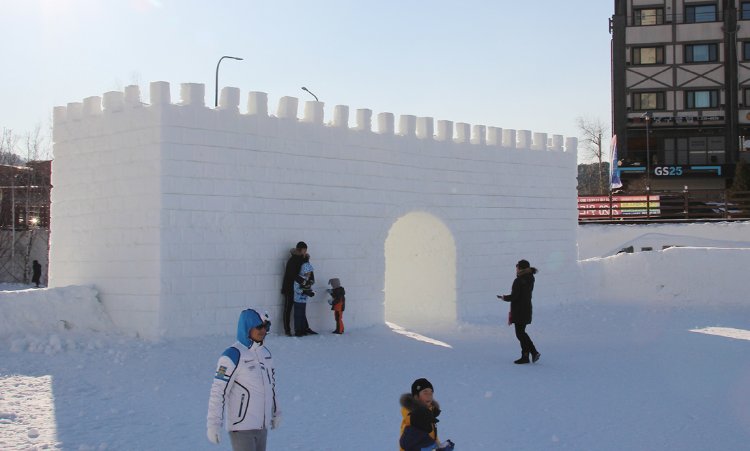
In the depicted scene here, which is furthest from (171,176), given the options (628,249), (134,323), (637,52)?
(637,52)

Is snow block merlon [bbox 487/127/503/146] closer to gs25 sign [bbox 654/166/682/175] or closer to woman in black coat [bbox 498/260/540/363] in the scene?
woman in black coat [bbox 498/260/540/363]

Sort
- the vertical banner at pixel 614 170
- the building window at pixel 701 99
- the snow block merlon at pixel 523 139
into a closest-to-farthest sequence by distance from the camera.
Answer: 1. the snow block merlon at pixel 523 139
2. the vertical banner at pixel 614 170
3. the building window at pixel 701 99

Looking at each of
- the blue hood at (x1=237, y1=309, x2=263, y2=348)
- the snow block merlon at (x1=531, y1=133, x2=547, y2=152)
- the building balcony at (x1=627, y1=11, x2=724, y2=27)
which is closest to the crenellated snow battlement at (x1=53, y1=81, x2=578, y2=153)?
the snow block merlon at (x1=531, y1=133, x2=547, y2=152)

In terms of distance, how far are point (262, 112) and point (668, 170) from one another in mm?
32393

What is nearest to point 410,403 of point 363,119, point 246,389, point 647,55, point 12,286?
point 246,389

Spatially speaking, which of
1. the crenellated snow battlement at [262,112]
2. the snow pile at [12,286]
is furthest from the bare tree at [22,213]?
the crenellated snow battlement at [262,112]

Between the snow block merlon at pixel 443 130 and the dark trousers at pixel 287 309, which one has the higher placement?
the snow block merlon at pixel 443 130

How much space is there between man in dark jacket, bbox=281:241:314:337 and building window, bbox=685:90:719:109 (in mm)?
33453

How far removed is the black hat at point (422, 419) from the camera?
3.39 metres

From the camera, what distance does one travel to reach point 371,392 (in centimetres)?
668

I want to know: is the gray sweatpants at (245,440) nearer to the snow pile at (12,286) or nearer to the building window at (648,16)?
the snow pile at (12,286)

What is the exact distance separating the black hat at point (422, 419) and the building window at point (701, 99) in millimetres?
37746

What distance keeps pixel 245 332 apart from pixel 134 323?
5.92m

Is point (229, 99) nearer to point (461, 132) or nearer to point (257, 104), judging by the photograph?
point (257, 104)
